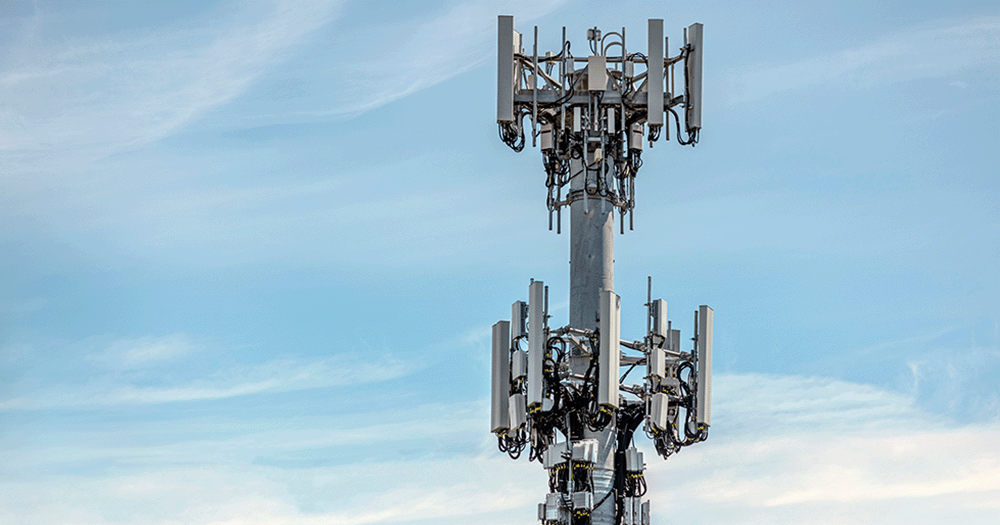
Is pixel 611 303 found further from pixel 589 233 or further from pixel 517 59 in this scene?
pixel 517 59

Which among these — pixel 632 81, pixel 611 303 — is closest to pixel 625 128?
pixel 632 81

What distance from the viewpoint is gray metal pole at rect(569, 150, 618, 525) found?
5681 centimetres

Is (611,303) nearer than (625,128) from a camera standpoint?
Yes

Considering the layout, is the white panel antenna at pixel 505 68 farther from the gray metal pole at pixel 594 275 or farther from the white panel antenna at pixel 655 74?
the white panel antenna at pixel 655 74

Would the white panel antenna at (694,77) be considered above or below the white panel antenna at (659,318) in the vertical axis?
above

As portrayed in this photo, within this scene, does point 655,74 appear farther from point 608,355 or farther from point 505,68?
point 608,355

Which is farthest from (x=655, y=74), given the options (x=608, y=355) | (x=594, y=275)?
(x=608, y=355)

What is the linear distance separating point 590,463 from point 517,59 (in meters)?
14.0

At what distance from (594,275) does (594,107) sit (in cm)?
577

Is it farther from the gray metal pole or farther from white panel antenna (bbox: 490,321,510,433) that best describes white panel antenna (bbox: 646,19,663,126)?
white panel antenna (bbox: 490,321,510,433)

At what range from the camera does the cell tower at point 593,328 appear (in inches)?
2202

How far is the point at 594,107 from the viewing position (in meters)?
58.4

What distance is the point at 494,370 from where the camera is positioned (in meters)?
57.5

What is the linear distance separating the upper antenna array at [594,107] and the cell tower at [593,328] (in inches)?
1.8
